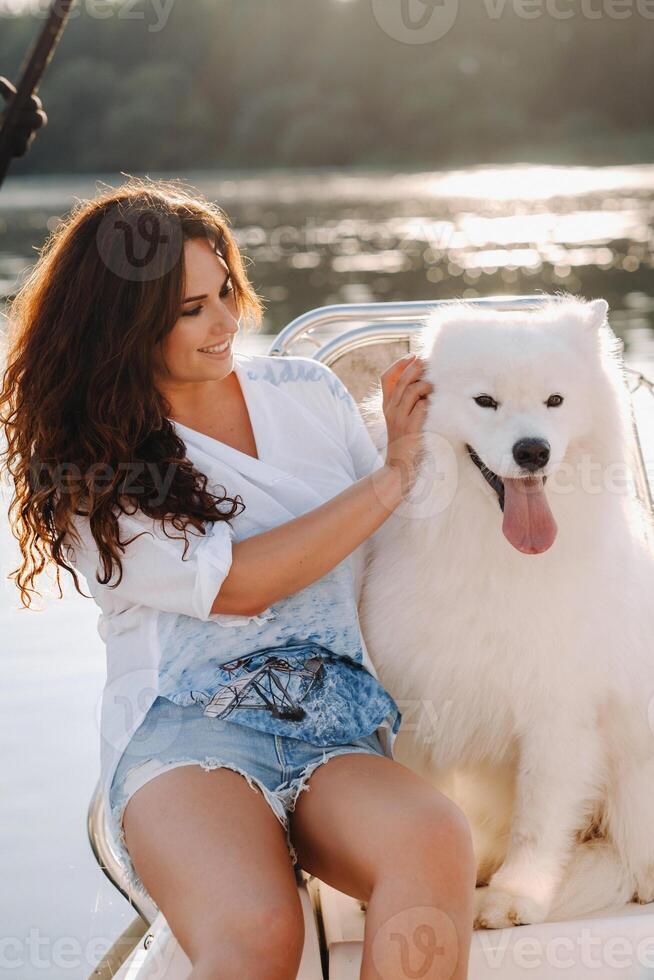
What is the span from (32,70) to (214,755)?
127cm

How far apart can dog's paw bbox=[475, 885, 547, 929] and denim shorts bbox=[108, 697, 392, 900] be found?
35 cm

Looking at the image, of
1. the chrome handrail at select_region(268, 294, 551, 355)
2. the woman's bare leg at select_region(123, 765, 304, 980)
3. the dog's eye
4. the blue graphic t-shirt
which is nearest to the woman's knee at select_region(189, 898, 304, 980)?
the woman's bare leg at select_region(123, 765, 304, 980)

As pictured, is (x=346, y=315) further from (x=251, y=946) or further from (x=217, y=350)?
(x=251, y=946)

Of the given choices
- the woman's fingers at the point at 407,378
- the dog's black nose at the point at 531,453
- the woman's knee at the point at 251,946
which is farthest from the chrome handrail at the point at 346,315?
the woman's knee at the point at 251,946

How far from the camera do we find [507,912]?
202 cm

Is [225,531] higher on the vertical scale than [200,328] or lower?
lower

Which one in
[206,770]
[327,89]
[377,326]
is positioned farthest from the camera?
[327,89]

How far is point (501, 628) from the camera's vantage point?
212 centimetres

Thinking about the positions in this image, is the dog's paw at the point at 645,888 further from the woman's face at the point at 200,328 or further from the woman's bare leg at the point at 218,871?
the woman's face at the point at 200,328

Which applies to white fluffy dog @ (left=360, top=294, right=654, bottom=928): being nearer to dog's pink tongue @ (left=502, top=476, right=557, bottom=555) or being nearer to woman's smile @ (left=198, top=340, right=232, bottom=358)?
dog's pink tongue @ (left=502, top=476, right=557, bottom=555)

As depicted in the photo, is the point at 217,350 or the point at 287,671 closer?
the point at 287,671

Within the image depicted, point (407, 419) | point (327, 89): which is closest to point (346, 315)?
point (407, 419)

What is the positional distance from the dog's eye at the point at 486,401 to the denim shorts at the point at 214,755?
0.66 m

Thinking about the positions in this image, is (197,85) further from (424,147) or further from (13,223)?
(13,223)
